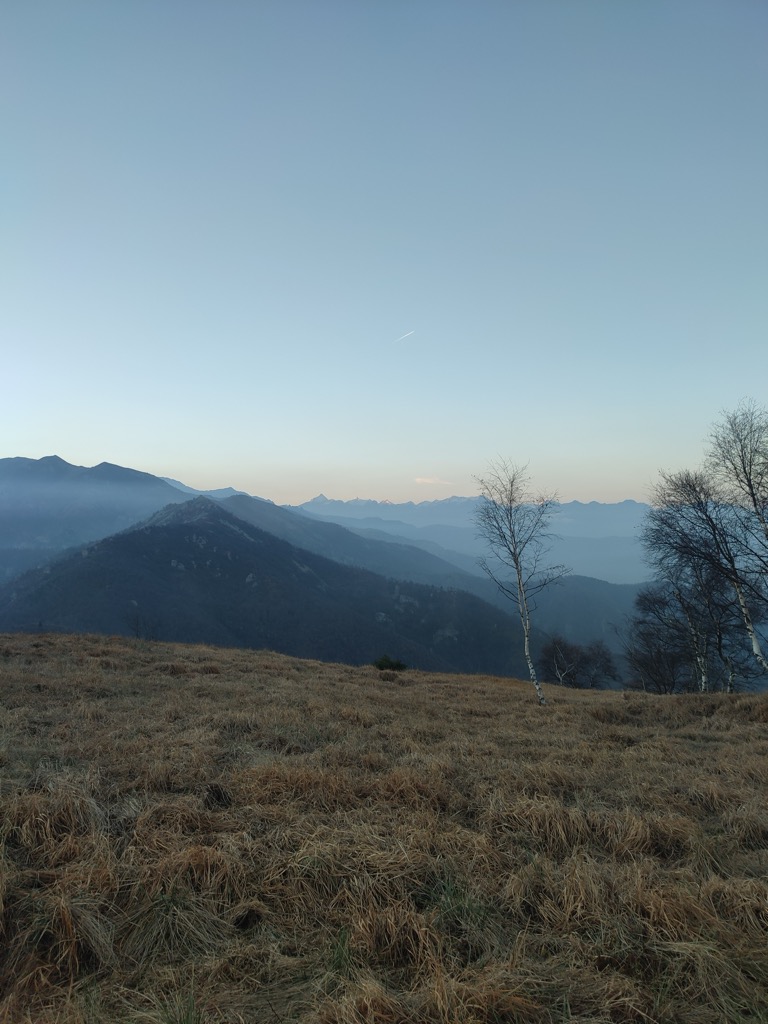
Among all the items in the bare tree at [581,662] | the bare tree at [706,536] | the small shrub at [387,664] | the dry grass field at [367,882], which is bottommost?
the bare tree at [581,662]

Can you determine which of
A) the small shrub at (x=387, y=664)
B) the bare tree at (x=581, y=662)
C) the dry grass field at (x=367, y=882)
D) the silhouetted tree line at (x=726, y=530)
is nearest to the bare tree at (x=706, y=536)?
the silhouetted tree line at (x=726, y=530)

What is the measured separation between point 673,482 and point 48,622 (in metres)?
220

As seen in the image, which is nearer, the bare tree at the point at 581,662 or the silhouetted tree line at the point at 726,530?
the silhouetted tree line at the point at 726,530

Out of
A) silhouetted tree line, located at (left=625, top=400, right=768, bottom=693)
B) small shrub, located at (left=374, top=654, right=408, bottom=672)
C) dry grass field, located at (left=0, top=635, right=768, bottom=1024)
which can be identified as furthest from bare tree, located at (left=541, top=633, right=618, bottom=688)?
dry grass field, located at (left=0, top=635, right=768, bottom=1024)

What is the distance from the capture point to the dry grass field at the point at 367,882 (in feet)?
9.37

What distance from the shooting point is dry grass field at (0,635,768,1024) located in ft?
9.37

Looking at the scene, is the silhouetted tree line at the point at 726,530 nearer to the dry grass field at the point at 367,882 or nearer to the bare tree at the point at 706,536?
the bare tree at the point at 706,536

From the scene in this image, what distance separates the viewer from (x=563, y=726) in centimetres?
1195

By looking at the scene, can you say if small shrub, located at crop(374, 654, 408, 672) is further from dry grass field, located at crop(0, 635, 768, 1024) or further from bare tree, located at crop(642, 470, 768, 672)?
dry grass field, located at crop(0, 635, 768, 1024)

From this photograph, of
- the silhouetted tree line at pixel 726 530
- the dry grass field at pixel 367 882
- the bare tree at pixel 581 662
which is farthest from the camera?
the bare tree at pixel 581 662

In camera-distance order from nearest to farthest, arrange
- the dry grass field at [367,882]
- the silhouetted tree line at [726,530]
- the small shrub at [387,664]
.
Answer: the dry grass field at [367,882] → the silhouetted tree line at [726,530] → the small shrub at [387,664]

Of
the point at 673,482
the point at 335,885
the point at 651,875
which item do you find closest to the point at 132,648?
the point at 335,885

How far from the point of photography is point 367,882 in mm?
3850

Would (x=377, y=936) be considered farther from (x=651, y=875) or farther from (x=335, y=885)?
(x=651, y=875)
